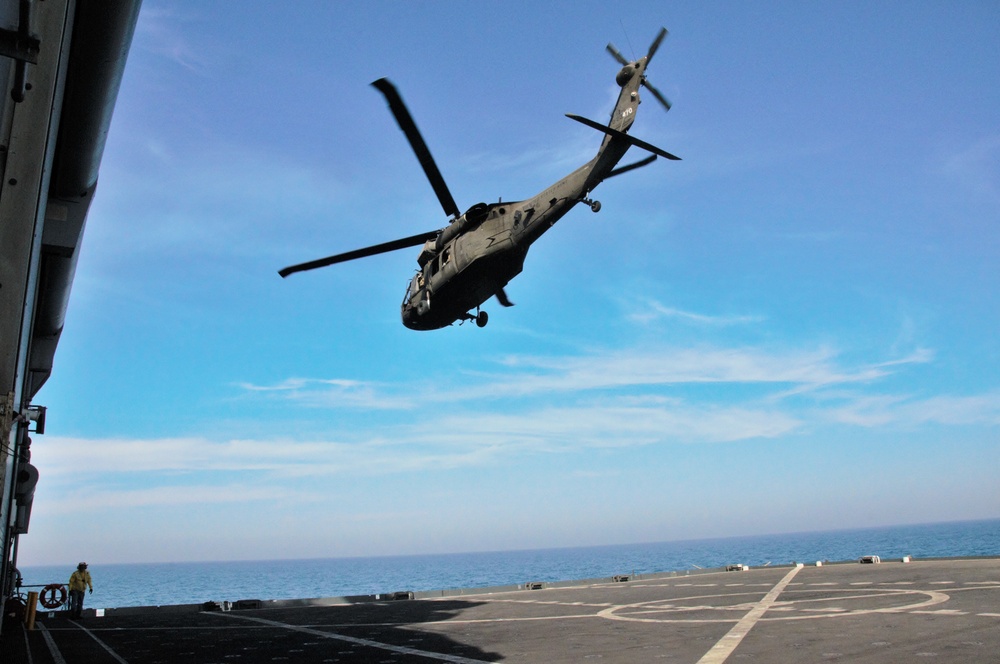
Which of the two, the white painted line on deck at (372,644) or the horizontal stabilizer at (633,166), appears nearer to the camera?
the white painted line on deck at (372,644)

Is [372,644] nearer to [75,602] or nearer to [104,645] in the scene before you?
[104,645]

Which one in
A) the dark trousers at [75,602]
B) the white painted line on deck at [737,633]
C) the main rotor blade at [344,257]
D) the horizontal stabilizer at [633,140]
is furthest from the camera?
the dark trousers at [75,602]

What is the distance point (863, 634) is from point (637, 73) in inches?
697

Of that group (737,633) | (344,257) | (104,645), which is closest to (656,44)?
(344,257)

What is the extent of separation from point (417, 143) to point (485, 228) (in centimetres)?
346

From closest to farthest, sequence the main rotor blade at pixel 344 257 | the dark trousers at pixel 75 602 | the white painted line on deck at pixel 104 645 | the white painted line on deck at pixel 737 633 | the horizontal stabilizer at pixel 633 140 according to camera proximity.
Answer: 1. the white painted line on deck at pixel 737 633
2. the white painted line on deck at pixel 104 645
3. the horizontal stabilizer at pixel 633 140
4. the main rotor blade at pixel 344 257
5. the dark trousers at pixel 75 602

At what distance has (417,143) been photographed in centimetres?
2138

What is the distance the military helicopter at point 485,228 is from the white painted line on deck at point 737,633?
1181 cm

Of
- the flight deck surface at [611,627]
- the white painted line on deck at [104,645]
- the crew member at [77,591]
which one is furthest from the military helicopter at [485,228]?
the crew member at [77,591]

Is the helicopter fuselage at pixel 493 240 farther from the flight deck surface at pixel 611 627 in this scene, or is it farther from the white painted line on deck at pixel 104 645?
the white painted line on deck at pixel 104 645

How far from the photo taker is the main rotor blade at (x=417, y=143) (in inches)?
794

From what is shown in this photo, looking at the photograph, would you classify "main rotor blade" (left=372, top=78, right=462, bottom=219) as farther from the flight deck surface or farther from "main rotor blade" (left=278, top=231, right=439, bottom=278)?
the flight deck surface

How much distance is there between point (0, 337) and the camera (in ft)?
36.7

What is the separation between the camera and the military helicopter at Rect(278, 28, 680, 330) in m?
21.4
